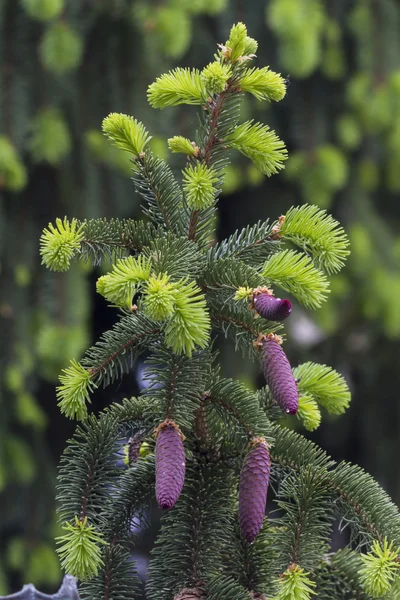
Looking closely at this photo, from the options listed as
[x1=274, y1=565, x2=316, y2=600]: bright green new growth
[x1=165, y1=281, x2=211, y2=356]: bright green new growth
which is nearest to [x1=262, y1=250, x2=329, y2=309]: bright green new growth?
[x1=165, y1=281, x2=211, y2=356]: bright green new growth

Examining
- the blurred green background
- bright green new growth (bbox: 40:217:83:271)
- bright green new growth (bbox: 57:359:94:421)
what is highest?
the blurred green background

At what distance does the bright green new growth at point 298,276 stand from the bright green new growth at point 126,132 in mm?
155

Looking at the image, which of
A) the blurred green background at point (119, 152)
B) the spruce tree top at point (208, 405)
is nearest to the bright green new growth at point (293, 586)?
the spruce tree top at point (208, 405)

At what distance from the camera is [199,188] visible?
689 millimetres

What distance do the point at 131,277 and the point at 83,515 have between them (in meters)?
0.20

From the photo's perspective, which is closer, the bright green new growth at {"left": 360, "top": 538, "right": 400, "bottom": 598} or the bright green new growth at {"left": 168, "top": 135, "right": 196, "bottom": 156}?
the bright green new growth at {"left": 360, "top": 538, "right": 400, "bottom": 598}

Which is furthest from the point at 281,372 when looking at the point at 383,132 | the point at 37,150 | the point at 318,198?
the point at 383,132

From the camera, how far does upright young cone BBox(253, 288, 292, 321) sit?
0.62 metres

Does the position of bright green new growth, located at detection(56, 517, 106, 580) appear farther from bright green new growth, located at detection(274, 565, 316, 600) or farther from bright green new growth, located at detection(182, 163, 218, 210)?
bright green new growth, located at detection(182, 163, 218, 210)

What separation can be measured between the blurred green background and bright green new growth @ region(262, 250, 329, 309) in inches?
51.7

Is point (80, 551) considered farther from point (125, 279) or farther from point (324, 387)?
point (324, 387)

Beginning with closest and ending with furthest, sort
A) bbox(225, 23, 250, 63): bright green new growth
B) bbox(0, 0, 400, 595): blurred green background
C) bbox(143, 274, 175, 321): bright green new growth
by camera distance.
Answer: bbox(143, 274, 175, 321): bright green new growth
bbox(225, 23, 250, 63): bright green new growth
bbox(0, 0, 400, 595): blurred green background

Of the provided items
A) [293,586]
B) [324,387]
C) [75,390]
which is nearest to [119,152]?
[324,387]

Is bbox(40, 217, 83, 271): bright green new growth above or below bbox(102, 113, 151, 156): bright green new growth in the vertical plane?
below
